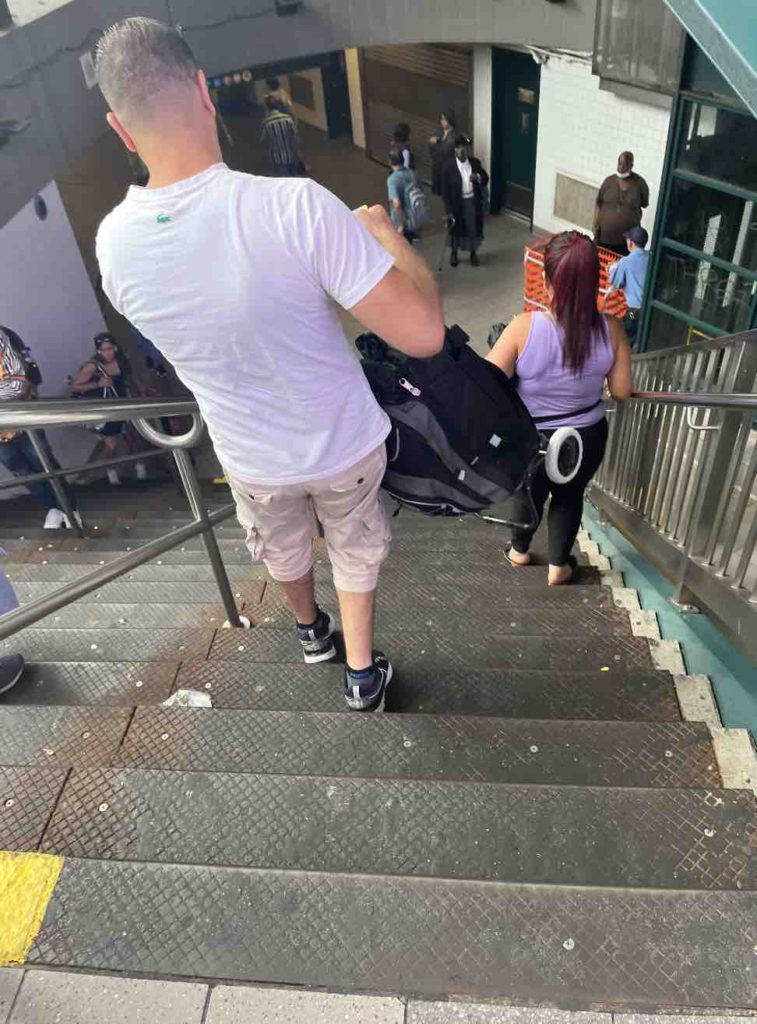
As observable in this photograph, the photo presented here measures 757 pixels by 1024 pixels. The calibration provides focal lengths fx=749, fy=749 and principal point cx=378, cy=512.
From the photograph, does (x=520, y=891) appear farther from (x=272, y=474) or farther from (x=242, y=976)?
(x=272, y=474)

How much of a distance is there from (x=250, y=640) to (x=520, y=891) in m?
1.44

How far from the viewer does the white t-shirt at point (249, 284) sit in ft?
4.71

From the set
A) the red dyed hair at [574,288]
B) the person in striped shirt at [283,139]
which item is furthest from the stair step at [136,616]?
the person in striped shirt at [283,139]

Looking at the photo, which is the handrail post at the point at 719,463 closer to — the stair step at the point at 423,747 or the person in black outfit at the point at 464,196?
the stair step at the point at 423,747

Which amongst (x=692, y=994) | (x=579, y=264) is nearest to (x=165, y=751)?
(x=692, y=994)

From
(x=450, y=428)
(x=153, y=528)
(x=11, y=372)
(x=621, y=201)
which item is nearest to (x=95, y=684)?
(x=450, y=428)

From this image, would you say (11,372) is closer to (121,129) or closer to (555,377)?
(555,377)

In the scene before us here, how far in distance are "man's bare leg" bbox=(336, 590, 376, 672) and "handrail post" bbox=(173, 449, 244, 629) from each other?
2.44ft

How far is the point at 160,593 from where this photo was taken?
355 cm

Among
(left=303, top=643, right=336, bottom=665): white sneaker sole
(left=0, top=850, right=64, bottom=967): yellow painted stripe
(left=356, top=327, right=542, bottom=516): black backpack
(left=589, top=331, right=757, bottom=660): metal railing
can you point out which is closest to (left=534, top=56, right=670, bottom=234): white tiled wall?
(left=589, top=331, right=757, bottom=660): metal railing

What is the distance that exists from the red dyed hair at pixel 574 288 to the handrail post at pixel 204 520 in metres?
1.38

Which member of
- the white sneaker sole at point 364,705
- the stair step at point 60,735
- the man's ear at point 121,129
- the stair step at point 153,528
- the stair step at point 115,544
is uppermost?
the man's ear at point 121,129

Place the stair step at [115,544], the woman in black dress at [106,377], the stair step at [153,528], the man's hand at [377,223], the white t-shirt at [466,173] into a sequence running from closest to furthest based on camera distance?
the man's hand at [377,223], the stair step at [115,544], the stair step at [153,528], the woman in black dress at [106,377], the white t-shirt at [466,173]

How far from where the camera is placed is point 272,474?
1870 millimetres
